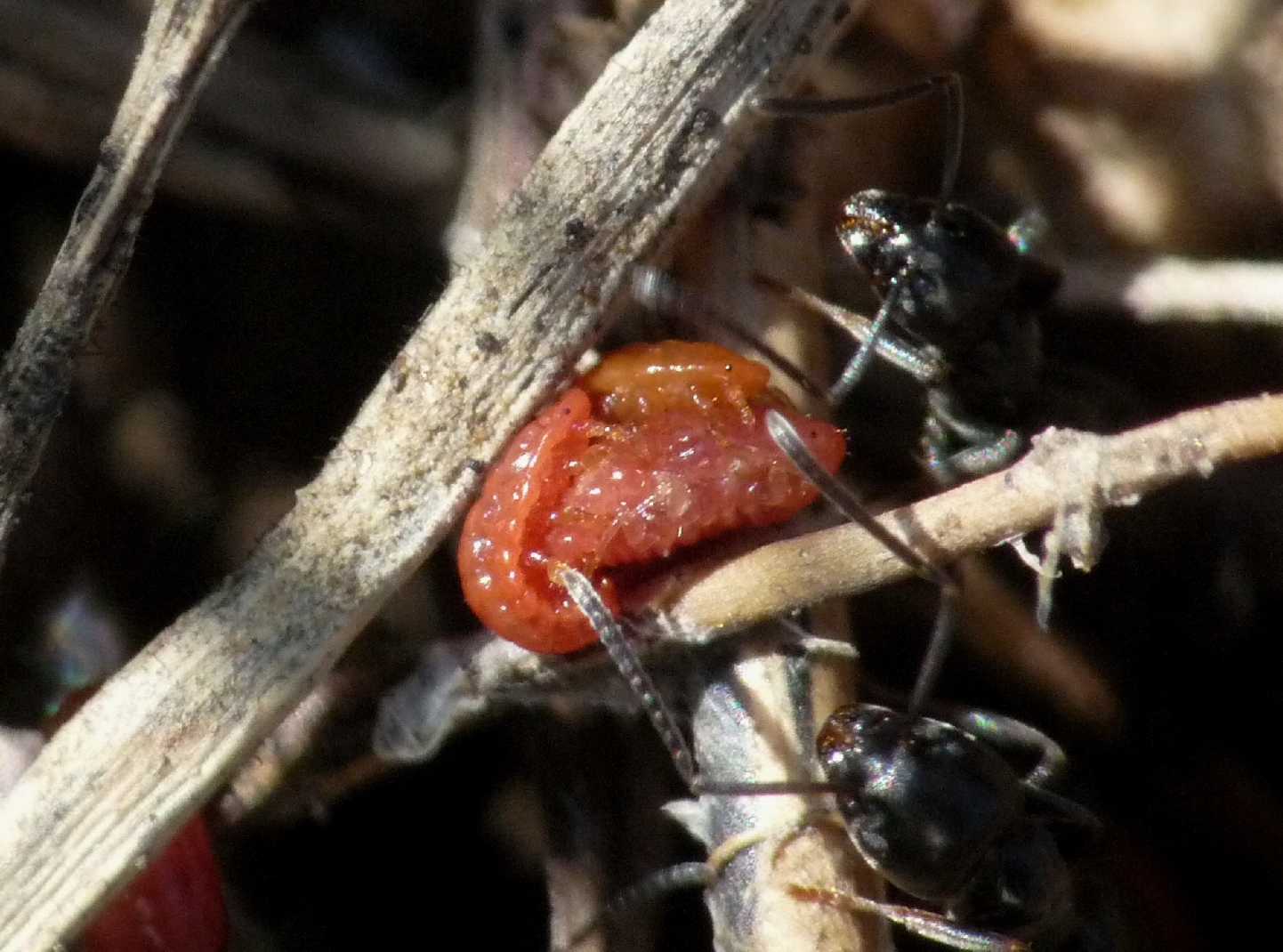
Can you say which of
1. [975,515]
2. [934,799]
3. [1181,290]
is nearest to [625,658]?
[975,515]

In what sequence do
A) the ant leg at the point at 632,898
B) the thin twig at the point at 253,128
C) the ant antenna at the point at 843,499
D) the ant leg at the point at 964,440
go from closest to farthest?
the ant antenna at the point at 843,499, the ant leg at the point at 632,898, the thin twig at the point at 253,128, the ant leg at the point at 964,440

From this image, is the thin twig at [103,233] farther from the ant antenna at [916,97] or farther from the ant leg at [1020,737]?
the ant leg at [1020,737]

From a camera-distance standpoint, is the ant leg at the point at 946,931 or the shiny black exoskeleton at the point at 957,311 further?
the shiny black exoskeleton at the point at 957,311

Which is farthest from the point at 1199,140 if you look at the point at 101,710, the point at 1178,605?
the point at 101,710

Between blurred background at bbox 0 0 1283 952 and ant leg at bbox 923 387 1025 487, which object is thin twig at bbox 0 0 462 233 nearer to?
blurred background at bbox 0 0 1283 952

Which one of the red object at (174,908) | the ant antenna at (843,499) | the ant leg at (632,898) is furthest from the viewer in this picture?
the ant leg at (632,898)

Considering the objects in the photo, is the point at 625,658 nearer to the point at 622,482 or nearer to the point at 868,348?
the point at 622,482

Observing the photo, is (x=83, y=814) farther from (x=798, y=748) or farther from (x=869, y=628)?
(x=869, y=628)

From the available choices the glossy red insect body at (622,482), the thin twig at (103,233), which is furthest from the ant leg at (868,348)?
the thin twig at (103,233)
